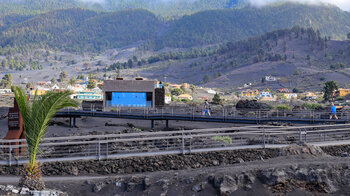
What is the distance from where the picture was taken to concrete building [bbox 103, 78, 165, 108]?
4756cm

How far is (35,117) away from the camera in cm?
1176

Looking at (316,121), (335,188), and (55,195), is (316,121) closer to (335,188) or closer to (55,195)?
(335,188)

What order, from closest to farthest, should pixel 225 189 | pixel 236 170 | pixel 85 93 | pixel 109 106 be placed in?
pixel 225 189 < pixel 236 170 < pixel 109 106 < pixel 85 93

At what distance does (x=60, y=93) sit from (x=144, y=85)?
3625 centimetres

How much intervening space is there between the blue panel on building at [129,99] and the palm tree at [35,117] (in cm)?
3536

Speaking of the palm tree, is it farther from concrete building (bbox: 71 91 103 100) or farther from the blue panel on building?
concrete building (bbox: 71 91 103 100)

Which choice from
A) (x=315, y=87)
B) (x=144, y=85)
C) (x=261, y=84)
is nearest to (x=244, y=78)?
(x=261, y=84)

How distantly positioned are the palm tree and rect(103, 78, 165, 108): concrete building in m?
35.3

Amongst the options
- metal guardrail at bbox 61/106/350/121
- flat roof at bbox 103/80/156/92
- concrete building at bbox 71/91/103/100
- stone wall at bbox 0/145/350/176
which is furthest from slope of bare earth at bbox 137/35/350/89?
stone wall at bbox 0/145/350/176

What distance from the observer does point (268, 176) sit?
476 inches

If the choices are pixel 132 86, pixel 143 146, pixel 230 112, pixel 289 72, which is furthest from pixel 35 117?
pixel 289 72

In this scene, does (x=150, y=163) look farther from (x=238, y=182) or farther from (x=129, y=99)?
(x=129, y=99)

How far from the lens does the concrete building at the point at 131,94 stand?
47562 mm

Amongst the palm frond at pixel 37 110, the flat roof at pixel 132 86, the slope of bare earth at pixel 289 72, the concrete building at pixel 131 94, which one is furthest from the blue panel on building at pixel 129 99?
the slope of bare earth at pixel 289 72
